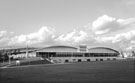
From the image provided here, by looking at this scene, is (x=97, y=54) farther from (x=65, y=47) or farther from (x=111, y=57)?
(x=65, y=47)

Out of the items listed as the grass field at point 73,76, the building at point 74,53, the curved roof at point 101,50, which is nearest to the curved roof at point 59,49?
the building at point 74,53

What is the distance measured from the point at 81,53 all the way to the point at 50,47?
852 inches

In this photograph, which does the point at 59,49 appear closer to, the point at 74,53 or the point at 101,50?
the point at 74,53

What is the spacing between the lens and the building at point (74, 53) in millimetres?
105688

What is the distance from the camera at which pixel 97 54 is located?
390 ft

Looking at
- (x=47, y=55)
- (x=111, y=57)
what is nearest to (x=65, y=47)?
(x=47, y=55)

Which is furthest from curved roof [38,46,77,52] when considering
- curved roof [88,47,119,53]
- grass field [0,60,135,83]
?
grass field [0,60,135,83]

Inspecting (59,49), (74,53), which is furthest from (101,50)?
(59,49)

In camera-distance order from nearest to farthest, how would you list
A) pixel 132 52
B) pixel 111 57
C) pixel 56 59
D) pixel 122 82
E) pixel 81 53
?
pixel 122 82 → pixel 56 59 → pixel 81 53 → pixel 111 57 → pixel 132 52

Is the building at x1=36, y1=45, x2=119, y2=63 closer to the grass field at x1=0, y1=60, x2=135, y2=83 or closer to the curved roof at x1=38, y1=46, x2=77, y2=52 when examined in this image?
the curved roof at x1=38, y1=46, x2=77, y2=52

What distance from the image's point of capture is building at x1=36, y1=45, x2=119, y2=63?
106 metres

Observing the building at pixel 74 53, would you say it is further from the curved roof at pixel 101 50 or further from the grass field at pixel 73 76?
the grass field at pixel 73 76

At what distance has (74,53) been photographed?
112m

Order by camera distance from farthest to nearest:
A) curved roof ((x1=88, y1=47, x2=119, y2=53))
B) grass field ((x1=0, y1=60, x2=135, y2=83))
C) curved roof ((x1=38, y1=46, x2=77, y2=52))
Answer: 1. curved roof ((x1=88, y1=47, x2=119, y2=53))
2. curved roof ((x1=38, y1=46, x2=77, y2=52))
3. grass field ((x1=0, y1=60, x2=135, y2=83))
